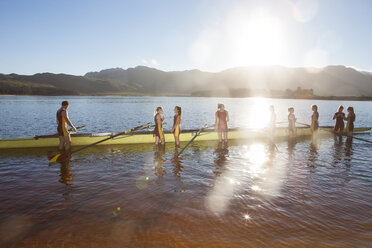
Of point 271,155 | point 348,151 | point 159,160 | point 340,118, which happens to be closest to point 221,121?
point 271,155

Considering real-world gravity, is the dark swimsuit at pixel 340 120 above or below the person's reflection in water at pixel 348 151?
above

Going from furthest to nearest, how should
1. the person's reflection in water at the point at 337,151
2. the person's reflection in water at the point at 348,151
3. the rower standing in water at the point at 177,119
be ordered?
the rower standing in water at the point at 177,119 < the person's reflection in water at the point at 348,151 < the person's reflection in water at the point at 337,151

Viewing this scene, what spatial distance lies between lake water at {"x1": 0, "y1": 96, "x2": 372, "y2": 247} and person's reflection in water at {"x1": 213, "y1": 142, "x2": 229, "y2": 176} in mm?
44

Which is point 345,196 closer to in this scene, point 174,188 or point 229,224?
point 229,224

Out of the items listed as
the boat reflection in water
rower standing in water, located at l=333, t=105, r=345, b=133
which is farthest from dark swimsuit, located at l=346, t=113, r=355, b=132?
the boat reflection in water

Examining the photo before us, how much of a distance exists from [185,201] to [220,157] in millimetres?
4758

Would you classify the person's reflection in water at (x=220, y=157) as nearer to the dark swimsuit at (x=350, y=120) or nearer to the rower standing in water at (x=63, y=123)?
the rower standing in water at (x=63, y=123)

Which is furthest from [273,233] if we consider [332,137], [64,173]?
[332,137]

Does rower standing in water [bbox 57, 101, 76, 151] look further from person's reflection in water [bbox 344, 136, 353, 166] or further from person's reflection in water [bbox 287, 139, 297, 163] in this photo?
person's reflection in water [bbox 344, 136, 353, 166]

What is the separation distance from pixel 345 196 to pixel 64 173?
9138 mm

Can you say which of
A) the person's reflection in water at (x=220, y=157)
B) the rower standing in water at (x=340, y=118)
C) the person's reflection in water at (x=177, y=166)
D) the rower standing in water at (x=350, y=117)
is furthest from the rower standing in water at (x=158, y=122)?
the rower standing in water at (x=350, y=117)

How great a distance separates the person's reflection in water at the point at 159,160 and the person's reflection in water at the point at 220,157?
6.71ft

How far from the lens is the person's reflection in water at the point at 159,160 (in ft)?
25.6

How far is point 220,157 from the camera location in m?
9.97
